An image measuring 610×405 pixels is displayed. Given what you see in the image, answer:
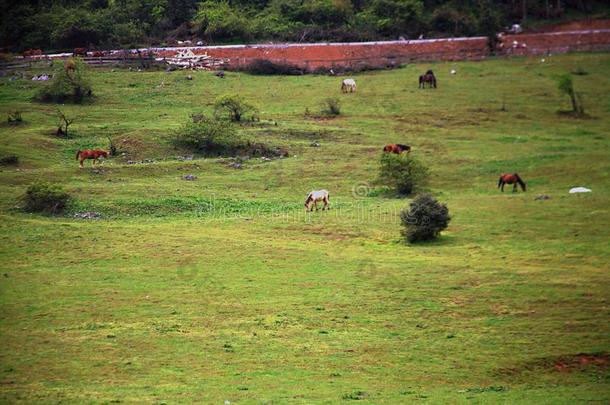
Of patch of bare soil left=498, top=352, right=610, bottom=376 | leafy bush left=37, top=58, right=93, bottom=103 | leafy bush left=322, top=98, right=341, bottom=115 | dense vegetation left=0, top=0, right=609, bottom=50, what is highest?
dense vegetation left=0, top=0, right=609, bottom=50

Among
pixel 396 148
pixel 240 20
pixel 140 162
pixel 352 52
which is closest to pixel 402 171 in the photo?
pixel 396 148

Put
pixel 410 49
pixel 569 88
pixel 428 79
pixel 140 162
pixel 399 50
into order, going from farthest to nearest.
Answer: pixel 410 49 < pixel 399 50 < pixel 428 79 < pixel 569 88 < pixel 140 162

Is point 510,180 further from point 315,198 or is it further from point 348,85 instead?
point 348,85

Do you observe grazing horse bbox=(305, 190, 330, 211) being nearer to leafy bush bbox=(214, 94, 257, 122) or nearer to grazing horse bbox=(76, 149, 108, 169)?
grazing horse bbox=(76, 149, 108, 169)

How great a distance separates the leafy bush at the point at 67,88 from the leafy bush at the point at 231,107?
753 cm

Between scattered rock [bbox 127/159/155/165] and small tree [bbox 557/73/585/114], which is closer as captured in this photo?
scattered rock [bbox 127/159/155/165]

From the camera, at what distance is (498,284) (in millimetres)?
25141

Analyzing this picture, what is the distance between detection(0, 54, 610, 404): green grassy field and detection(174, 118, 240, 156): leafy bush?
2.93ft

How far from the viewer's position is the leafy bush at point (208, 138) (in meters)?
40.6

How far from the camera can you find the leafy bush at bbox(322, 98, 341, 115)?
47094mm

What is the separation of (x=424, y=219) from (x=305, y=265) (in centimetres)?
482

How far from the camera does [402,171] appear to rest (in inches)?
1419

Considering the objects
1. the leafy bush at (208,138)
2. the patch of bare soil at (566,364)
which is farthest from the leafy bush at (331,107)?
the patch of bare soil at (566,364)

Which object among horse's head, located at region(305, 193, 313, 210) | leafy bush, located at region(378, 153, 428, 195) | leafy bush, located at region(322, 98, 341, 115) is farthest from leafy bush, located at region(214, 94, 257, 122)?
horse's head, located at region(305, 193, 313, 210)
